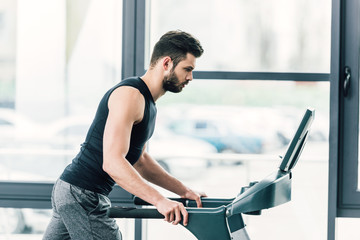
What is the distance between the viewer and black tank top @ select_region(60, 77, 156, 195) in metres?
1.91

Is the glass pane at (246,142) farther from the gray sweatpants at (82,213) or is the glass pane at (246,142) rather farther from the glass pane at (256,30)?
the gray sweatpants at (82,213)

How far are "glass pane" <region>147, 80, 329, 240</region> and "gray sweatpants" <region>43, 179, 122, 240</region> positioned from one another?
0.79 metres

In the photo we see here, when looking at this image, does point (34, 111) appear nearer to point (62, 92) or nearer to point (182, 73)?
point (62, 92)

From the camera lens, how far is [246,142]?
8.66 ft

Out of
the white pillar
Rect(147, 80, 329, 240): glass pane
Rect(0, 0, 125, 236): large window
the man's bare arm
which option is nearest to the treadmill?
the man's bare arm

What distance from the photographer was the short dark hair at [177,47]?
6.40 feet

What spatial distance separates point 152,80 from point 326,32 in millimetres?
1081

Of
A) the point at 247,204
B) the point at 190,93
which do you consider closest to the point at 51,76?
the point at 190,93

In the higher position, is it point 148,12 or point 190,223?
point 148,12

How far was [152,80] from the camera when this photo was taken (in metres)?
1.98

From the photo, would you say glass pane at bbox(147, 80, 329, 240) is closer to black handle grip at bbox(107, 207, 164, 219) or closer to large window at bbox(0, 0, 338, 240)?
large window at bbox(0, 0, 338, 240)

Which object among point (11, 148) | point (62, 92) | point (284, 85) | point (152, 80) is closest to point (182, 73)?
point (152, 80)

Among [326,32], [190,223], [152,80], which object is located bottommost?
[190,223]

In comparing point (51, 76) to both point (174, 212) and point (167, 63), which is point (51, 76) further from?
point (174, 212)
